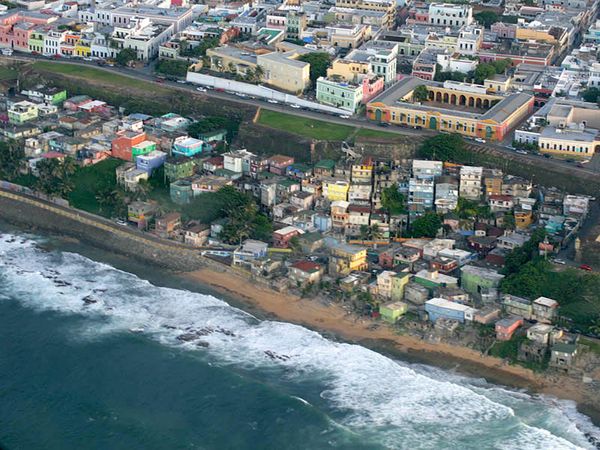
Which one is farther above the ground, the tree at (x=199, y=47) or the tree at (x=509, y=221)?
the tree at (x=199, y=47)

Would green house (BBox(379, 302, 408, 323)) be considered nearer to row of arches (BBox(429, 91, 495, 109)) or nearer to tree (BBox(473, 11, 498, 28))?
row of arches (BBox(429, 91, 495, 109))

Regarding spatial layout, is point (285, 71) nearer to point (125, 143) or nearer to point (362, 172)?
point (125, 143)

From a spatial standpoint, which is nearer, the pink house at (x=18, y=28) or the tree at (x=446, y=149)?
the tree at (x=446, y=149)

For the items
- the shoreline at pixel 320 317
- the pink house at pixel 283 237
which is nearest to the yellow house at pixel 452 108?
the pink house at pixel 283 237

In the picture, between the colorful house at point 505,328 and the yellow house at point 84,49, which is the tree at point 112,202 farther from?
the colorful house at point 505,328

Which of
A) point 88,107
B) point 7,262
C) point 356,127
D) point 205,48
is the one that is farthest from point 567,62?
point 7,262

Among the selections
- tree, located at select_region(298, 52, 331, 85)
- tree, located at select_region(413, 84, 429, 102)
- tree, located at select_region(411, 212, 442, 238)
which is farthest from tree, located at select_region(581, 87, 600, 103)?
tree, located at select_region(298, 52, 331, 85)
